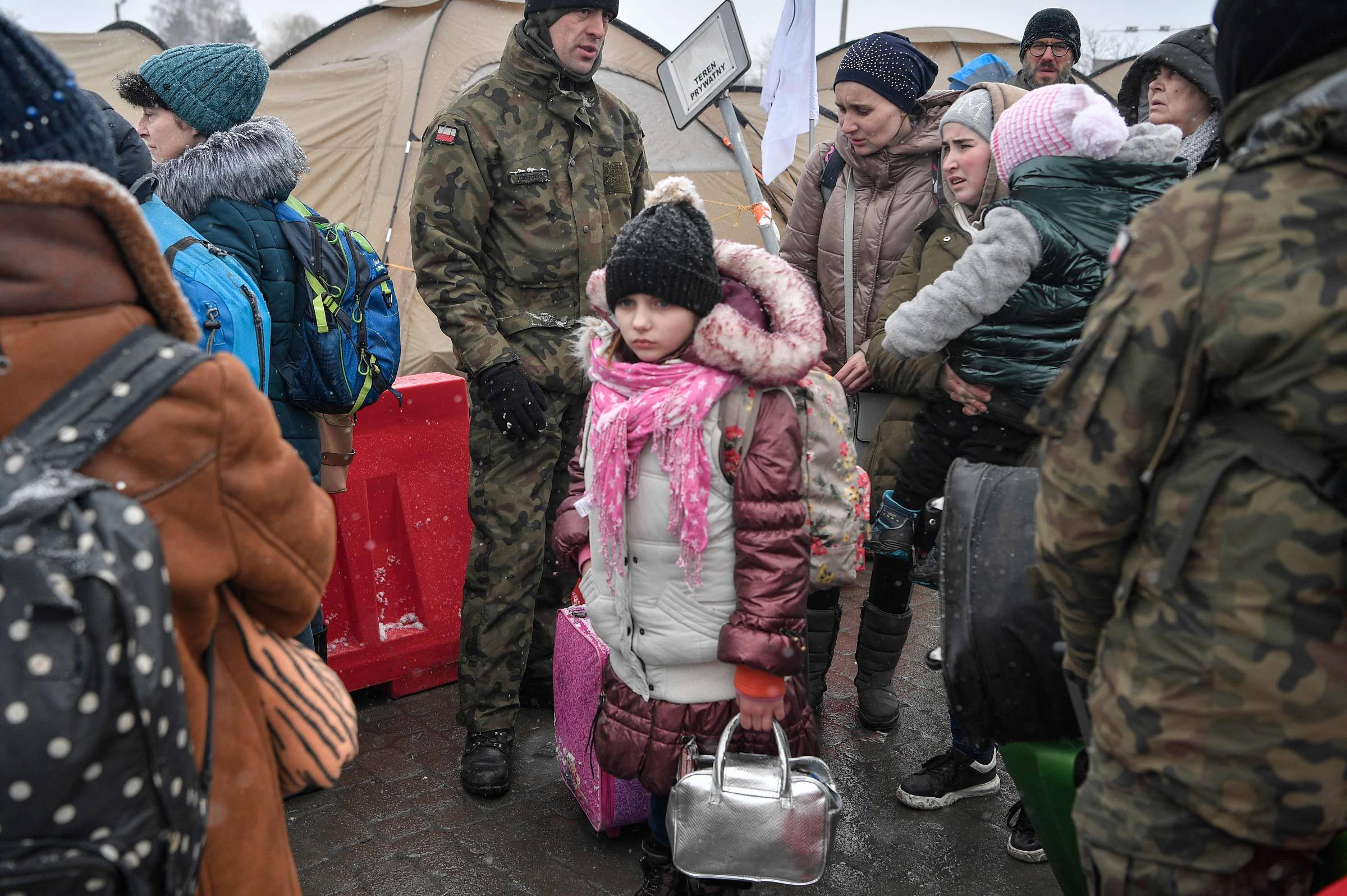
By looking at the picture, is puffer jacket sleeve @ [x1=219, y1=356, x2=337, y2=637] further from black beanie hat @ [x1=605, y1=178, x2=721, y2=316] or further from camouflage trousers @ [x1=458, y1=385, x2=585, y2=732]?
camouflage trousers @ [x1=458, y1=385, x2=585, y2=732]

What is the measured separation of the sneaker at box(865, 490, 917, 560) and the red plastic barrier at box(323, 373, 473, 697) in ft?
5.57

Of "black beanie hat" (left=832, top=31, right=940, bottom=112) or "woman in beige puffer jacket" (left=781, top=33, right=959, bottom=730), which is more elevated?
"black beanie hat" (left=832, top=31, right=940, bottom=112)

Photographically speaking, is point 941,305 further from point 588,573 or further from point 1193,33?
point 1193,33

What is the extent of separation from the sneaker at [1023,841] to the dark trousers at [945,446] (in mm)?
976

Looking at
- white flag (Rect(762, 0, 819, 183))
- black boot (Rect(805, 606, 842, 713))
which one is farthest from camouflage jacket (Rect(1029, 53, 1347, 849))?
white flag (Rect(762, 0, 819, 183))

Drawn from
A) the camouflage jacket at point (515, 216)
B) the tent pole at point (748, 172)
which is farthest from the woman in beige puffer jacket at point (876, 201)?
the camouflage jacket at point (515, 216)

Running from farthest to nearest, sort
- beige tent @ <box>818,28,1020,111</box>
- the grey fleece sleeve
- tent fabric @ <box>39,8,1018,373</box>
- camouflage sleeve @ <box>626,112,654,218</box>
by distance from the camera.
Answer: beige tent @ <box>818,28,1020,111</box>
tent fabric @ <box>39,8,1018,373</box>
camouflage sleeve @ <box>626,112,654,218</box>
the grey fleece sleeve

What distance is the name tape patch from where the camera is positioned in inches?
142

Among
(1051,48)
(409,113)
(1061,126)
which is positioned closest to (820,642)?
(1061,126)

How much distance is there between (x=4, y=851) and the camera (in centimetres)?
128

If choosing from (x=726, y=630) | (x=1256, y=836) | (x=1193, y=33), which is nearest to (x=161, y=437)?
(x=726, y=630)

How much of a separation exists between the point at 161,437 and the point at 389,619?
3083 mm

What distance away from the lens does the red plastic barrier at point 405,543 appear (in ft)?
13.6

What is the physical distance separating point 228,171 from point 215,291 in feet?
2.03
